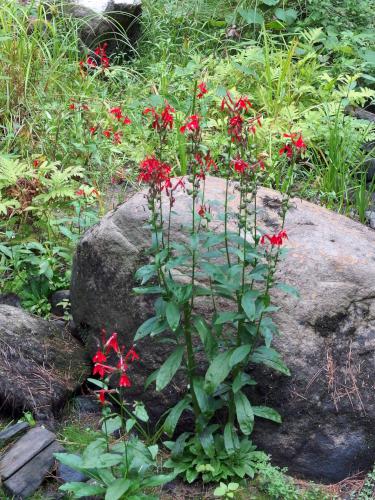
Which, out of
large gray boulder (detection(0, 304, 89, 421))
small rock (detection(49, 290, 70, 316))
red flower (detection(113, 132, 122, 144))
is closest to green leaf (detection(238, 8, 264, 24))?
red flower (detection(113, 132, 122, 144))

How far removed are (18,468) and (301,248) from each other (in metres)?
1.70

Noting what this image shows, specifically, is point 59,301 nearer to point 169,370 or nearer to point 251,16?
point 169,370

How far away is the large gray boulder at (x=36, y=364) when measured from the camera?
365 centimetres

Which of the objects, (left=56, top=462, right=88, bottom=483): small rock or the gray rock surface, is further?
the gray rock surface

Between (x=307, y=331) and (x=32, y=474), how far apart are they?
55.7 inches

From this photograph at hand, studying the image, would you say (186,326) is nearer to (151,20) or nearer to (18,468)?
(18,468)

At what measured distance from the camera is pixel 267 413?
11.1ft

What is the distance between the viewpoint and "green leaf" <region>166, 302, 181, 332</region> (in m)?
3.04

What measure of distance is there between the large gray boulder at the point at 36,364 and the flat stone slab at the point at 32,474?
1.10ft

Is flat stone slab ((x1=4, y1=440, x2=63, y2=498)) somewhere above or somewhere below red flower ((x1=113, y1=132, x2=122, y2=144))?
below

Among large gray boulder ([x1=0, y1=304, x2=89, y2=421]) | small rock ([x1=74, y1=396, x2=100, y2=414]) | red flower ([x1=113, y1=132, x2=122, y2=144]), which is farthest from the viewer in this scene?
red flower ([x1=113, y1=132, x2=122, y2=144])

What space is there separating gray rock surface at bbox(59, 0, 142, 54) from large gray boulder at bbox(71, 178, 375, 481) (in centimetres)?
390

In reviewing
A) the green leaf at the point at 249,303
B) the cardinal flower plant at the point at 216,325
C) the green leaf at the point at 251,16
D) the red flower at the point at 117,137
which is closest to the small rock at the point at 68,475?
the cardinal flower plant at the point at 216,325

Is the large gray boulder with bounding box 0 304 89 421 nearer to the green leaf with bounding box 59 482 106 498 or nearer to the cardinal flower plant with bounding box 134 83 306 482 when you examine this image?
the cardinal flower plant with bounding box 134 83 306 482
